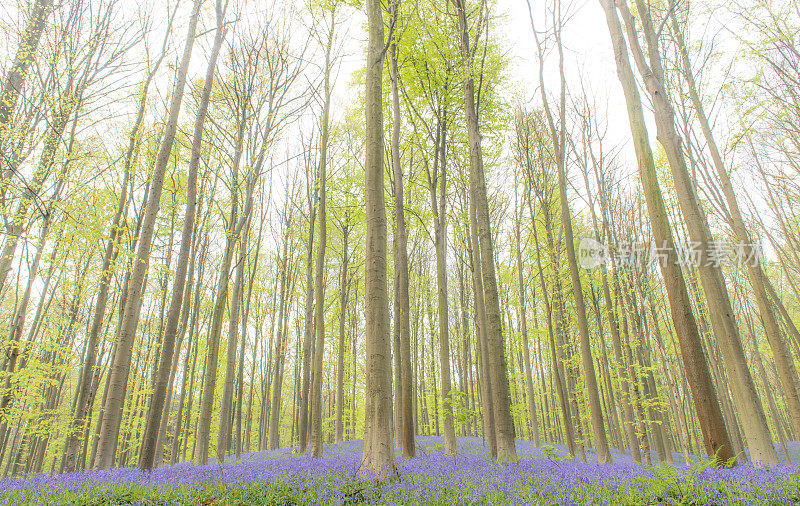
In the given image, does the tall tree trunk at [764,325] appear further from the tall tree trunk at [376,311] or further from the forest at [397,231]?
the tall tree trunk at [376,311]

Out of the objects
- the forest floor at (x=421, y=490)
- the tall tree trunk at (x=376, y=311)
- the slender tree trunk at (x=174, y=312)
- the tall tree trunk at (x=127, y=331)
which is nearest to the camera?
the forest floor at (x=421, y=490)

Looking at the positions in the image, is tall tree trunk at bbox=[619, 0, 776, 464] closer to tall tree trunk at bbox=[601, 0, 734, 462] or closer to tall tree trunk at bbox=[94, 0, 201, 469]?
tall tree trunk at bbox=[601, 0, 734, 462]

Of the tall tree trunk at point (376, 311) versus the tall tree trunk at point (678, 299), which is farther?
the tall tree trunk at point (678, 299)

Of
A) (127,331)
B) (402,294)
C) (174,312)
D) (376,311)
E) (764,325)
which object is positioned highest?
(402,294)

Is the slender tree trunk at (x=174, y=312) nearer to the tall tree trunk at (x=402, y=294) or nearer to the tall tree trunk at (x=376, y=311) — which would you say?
the tall tree trunk at (x=376, y=311)

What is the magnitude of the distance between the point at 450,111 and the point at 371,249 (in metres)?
7.24

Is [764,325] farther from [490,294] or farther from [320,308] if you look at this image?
[320,308]

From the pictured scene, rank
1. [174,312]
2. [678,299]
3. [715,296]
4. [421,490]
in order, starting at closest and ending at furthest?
1. [421,490]
2. [678,299]
3. [715,296]
4. [174,312]

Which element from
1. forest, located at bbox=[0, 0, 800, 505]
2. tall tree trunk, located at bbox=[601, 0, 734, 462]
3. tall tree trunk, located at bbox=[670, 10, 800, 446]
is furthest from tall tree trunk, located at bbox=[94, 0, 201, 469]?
tall tree trunk, located at bbox=[670, 10, 800, 446]

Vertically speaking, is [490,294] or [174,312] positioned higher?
[490,294]

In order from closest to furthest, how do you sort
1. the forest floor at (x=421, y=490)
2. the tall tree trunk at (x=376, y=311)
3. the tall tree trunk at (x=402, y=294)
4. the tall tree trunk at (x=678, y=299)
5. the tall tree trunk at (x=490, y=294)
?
the forest floor at (x=421, y=490), the tall tree trunk at (x=376, y=311), the tall tree trunk at (x=678, y=299), the tall tree trunk at (x=490, y=294), the tall tree trunk at (x=402, y=294)

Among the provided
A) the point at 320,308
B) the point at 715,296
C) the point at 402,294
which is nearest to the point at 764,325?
the point at 715,296

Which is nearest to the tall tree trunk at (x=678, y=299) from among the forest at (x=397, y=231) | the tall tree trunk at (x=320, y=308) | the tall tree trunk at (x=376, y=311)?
the forest at (x=397, y=231)

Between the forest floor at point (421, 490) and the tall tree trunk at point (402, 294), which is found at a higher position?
the tall tree trunk at point (402, 294)
